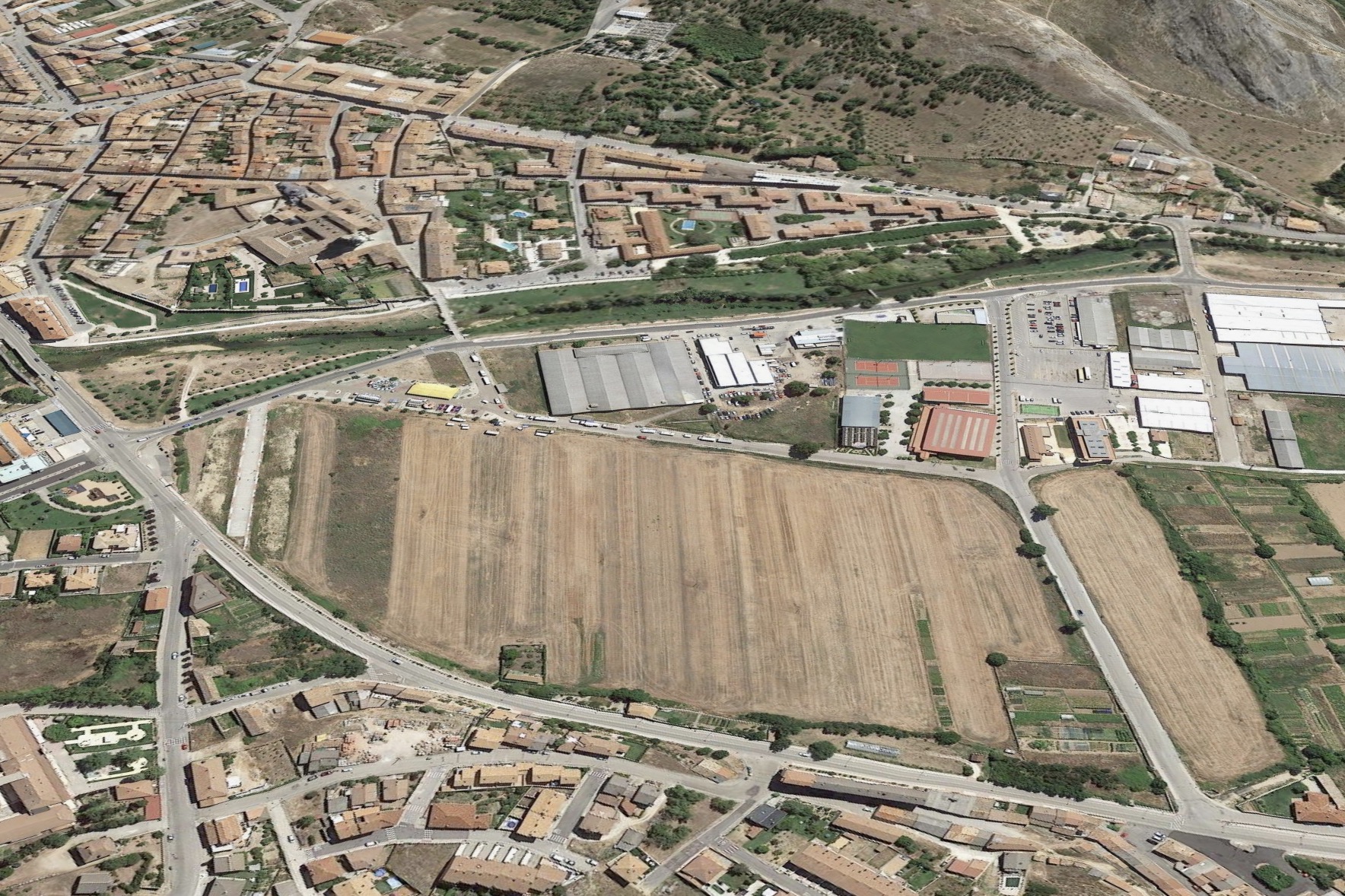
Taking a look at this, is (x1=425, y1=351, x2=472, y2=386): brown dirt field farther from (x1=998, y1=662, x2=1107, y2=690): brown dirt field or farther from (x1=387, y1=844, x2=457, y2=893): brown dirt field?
(x1=998, y1=662, x2=1107, y2=690): brown dirt field

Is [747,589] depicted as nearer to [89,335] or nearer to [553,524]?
[553,524]

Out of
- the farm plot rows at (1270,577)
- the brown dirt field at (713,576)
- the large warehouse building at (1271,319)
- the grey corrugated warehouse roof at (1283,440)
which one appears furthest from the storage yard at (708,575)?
the large warehouse building at (1271,319)

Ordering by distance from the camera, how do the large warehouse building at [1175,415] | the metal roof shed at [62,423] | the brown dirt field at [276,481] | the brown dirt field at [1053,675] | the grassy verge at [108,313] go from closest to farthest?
the brown dirt field at [1053,675] < the brown dirt field at [276,481] < the metal roof shed at [62,423] < the large warehouse building at [1175,415] < the grassy verge at [108,313]

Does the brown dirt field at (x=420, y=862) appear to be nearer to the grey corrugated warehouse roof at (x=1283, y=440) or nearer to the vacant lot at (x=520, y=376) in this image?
the vacant lot at (x=520, y=376)

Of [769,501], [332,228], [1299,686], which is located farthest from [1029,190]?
[332,228]

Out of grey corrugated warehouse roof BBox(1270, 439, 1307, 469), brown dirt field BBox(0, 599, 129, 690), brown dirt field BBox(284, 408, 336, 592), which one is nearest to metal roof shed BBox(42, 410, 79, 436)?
brown dirt field BBox(284, 408, 336, 592)

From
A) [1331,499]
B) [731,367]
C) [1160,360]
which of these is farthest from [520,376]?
[1331,499]

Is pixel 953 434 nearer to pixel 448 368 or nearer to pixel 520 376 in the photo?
pixel 520 376
